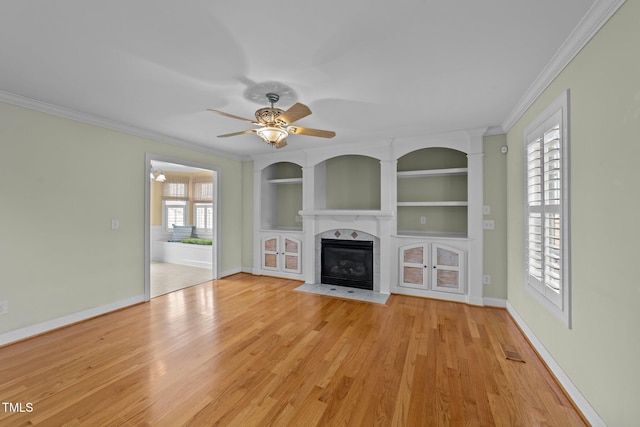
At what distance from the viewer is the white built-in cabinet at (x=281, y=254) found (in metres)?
5.12

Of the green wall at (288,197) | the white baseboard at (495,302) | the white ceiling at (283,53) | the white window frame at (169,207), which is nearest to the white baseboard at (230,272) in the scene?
the green wall at (288,197)

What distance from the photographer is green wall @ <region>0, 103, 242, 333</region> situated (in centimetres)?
270

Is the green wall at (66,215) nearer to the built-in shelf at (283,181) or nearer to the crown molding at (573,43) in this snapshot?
the built-in shelf at (283,181)

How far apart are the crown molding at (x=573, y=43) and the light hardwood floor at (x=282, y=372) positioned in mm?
2426

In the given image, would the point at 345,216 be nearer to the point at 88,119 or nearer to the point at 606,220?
the point at 606,220

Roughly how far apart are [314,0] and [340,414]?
2492 millimetres

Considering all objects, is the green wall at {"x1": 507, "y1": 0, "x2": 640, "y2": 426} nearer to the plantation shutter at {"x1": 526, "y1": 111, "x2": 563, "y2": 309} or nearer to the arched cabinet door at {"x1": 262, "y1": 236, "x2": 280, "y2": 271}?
the plantation shutter at {"x1": 526, "y1": 111, "x2": 563, "y2": 309}

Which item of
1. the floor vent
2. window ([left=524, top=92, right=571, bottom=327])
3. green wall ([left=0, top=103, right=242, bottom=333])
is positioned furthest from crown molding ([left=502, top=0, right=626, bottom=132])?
green wall ([left=0, top=103, right=242, bottom=333])

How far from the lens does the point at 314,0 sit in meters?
1.45

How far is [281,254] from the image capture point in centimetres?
527

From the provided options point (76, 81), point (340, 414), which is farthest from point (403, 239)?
point (76, 81)

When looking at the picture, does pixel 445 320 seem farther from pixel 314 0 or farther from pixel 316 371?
pixel 314 0

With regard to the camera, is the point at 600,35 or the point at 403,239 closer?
the point at 600,35

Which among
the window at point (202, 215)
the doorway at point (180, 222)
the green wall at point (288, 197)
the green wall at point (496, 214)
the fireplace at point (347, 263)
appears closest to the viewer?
the green wall at point (496, 214)
